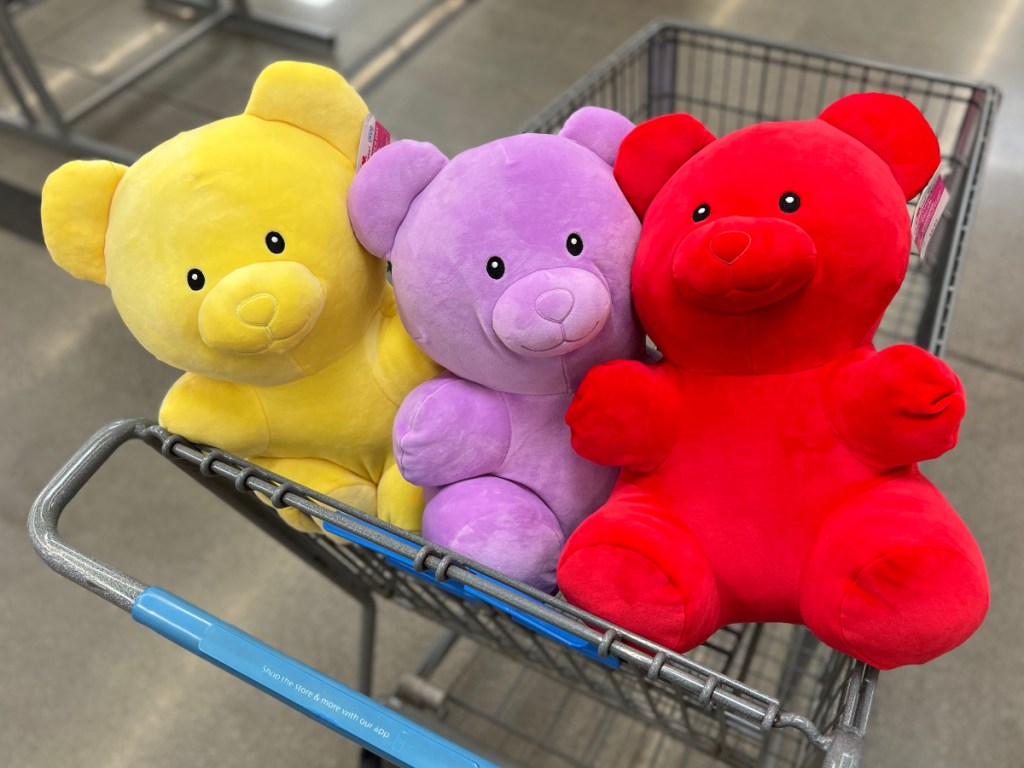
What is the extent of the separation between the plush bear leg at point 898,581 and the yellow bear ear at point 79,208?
64cm

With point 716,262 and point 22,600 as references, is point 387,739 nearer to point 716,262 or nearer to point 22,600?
point 716,262

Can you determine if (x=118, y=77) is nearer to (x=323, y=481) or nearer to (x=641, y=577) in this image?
(x=323, y=481)

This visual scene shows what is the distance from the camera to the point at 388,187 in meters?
0.72

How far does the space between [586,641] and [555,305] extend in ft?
0.80

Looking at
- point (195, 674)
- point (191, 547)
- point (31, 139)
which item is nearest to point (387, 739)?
point (195, 674)

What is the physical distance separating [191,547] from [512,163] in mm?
1166

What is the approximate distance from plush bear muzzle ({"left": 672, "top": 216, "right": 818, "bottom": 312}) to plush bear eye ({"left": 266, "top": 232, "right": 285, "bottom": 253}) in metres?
0.32

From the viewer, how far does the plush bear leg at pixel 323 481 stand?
82 centimetres

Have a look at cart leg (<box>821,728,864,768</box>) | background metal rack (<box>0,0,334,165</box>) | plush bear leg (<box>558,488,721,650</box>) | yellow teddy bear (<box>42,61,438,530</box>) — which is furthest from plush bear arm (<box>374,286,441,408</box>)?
background metal rack (<box>0,0,334,165</box>)

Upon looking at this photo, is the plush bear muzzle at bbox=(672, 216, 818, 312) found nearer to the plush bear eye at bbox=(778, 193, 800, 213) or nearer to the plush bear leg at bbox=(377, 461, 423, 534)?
the plush bear eye at bbox=(778, 193, 800, 213)

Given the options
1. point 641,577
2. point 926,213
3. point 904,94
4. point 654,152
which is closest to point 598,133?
point 654,152

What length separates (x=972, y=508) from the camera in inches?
59.8

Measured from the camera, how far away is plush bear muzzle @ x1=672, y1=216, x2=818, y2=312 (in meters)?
0.60

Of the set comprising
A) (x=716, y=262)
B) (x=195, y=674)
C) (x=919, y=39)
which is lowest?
(x=195, y=674)
